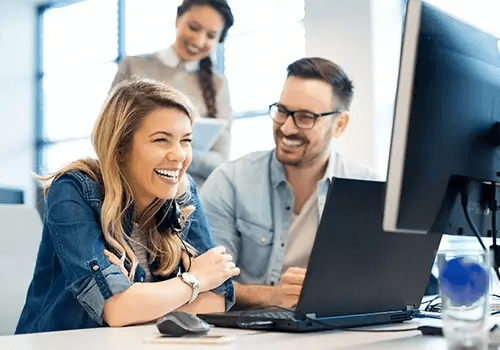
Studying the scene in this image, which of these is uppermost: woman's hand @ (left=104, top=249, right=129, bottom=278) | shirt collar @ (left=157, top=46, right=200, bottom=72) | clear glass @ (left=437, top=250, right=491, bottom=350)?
shirt collar @ (left=157, top=46, right=200, bottom=72)

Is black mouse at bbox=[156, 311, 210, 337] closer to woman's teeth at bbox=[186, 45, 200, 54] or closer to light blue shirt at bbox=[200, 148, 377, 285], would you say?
light blue shirt at bbox=[200, 148, 377, 285]

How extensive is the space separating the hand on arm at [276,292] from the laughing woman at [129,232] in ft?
0.35

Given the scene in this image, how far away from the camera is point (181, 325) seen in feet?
3.79

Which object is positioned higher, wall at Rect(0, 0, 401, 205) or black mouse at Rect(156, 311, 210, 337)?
wall at Rect(0, 0, 401, 205)

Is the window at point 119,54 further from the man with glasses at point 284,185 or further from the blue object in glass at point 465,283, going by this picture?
the blue object in glass at point 465,283

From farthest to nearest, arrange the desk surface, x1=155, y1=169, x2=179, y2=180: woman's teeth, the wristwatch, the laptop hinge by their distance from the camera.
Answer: x1=155, y1=169, x2=179, y2=180: woman's teeth < the wristwatch < the laptop hinge < the desk surface

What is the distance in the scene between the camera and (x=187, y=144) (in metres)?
1.73

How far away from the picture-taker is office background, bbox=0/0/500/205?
409 cm

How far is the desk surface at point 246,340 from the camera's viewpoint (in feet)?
3.55

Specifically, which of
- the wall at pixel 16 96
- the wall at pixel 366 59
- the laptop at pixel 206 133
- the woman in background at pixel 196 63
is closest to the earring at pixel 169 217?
the laptop at pixel 206 133

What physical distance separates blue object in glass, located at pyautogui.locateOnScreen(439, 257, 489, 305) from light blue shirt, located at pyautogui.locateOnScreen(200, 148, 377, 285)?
1.01 m

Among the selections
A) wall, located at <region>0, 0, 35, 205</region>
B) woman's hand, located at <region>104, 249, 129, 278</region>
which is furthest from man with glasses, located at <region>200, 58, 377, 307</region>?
wall, located at <region>0, 0, 35, 205</region>

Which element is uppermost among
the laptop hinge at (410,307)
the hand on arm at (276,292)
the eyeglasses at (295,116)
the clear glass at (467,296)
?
the eyeglasses at (295,116)

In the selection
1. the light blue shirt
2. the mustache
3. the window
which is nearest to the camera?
the light blue shirt
